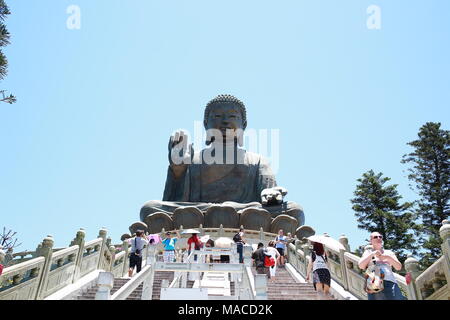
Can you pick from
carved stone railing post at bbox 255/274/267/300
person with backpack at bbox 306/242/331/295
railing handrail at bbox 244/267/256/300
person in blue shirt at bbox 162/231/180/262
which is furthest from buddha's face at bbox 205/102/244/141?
carved stone railing post at bbox 255/274/267/300

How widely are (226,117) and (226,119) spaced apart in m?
0.11

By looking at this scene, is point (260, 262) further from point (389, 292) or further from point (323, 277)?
point (389, 292)

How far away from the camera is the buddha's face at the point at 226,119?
18.6 metres

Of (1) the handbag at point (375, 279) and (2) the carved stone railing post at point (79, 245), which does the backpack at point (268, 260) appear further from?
(2) the carved stone railing post at point (79, 245)

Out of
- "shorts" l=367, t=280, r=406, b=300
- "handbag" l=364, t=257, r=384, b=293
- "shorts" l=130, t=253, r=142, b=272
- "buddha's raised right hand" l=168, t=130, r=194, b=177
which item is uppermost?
"buddha's raised right hand" l=168, t=130, r=194, b=177

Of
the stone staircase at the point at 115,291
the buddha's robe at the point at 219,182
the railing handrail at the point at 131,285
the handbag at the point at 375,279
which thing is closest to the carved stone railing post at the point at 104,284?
the railing handrail at the point at 131,285

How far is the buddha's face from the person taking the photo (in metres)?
→ 18.6

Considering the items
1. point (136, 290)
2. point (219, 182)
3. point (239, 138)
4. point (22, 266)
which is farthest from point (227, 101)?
point (22, 266)

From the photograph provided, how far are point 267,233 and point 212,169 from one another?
5.30 metres

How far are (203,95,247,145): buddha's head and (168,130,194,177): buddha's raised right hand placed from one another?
2.25 meters

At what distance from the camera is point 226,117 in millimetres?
18703

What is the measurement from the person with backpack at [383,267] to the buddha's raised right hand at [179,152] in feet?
42.5

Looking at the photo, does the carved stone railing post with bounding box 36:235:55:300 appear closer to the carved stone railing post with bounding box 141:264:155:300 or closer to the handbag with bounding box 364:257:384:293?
the carved stone railing post with bounding box 141:264:155:300
